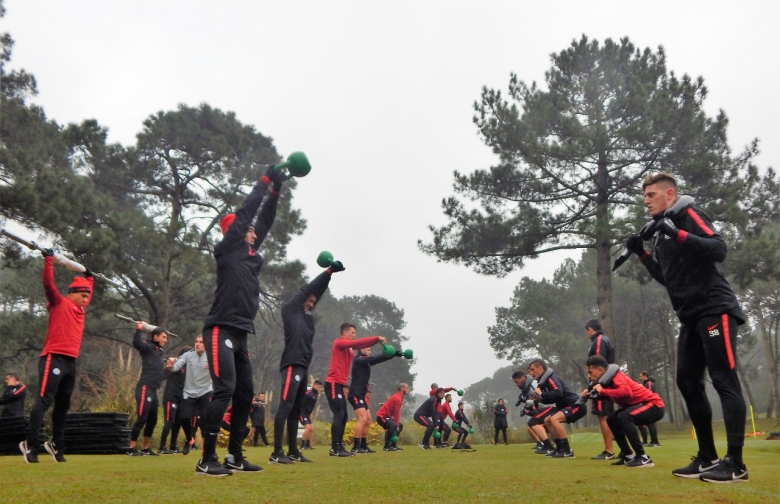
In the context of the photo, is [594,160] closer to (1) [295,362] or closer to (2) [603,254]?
(2) [603,254]

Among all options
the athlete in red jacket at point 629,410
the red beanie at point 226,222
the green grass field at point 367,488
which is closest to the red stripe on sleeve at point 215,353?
the green grass field at point 367,488

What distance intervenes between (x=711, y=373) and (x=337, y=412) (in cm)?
646

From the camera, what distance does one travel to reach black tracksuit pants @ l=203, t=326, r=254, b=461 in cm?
506

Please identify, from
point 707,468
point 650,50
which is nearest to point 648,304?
point 650,50

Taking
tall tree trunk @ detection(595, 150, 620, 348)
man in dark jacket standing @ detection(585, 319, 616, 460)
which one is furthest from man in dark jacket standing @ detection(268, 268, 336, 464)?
tall tree trunk @ detection(595, 150, 620, 348)

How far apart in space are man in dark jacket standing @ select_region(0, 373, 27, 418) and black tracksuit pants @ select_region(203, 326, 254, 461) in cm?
783

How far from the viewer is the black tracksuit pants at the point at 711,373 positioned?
4504mm

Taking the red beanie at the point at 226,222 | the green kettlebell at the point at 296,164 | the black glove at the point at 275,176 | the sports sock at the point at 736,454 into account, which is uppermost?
the green kettlebell at the point at 296,164

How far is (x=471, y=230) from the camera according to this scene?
26.0m

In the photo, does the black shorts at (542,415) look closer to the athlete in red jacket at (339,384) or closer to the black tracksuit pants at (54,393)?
the athlete in red jacket at (339,384)

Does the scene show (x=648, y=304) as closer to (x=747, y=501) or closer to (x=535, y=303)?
(x=535, y=303)

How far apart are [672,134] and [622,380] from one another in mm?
18224

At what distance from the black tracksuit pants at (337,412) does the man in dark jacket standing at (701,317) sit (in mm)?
5954

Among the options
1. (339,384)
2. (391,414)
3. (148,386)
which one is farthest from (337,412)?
(391,414)
